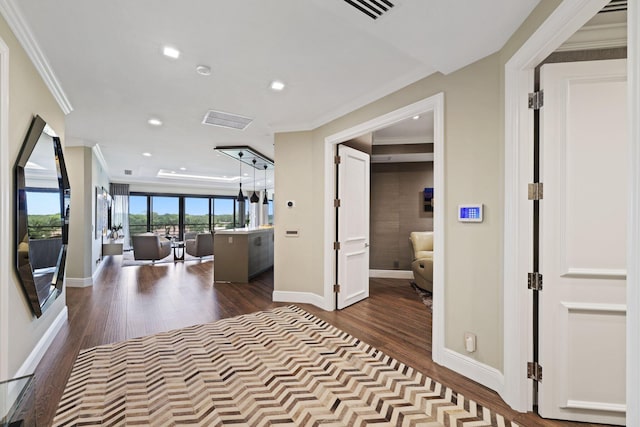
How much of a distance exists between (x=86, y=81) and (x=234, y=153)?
317 cm

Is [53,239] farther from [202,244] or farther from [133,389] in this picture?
[202,244]

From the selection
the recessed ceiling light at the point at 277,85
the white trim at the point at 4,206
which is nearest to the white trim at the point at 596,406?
the recessed ceiling light at the point at 277,85

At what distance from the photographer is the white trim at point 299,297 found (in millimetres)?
4096

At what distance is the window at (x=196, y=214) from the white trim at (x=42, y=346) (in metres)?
8.90

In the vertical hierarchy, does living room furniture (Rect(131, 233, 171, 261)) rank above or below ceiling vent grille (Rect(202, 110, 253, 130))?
below

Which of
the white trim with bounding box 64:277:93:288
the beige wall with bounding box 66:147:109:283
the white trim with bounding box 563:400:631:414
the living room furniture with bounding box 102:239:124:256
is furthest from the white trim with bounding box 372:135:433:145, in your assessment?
the living room furniture with bounding box 102:239:124:256

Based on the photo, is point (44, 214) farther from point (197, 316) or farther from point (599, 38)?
point (599, 38)

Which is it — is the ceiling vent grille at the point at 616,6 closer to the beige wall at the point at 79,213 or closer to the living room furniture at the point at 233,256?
the living room furniture at the point at 233,256

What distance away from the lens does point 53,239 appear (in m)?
2.82

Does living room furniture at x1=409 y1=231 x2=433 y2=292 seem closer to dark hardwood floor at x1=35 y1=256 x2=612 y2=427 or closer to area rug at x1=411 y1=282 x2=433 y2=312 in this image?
area rug at x1=411 y1=282 x2=433 y2=312

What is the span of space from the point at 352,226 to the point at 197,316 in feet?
7.61

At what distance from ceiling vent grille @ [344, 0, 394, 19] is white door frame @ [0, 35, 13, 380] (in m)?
2.16

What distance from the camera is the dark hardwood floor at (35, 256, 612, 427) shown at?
220 cm

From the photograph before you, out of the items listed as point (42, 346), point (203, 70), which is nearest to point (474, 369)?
point (203, 70)
